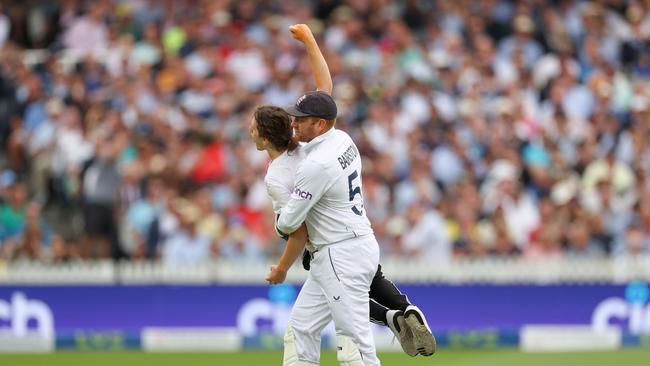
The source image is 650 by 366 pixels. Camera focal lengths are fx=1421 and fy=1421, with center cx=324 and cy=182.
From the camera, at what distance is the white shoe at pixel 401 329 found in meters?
7.98

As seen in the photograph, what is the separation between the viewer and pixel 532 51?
17.0 metres

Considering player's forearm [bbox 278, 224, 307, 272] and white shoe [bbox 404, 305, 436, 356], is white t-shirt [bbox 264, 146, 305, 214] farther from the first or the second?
white shoe [bbox 404, 305, 436, 356]

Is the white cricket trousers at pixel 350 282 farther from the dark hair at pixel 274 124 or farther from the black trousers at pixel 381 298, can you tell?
the dark hair at pixel 274 124

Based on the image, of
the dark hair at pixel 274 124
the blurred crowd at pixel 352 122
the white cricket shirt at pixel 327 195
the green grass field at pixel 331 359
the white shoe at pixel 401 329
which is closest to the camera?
the white cricket shirt at pixel 327 195

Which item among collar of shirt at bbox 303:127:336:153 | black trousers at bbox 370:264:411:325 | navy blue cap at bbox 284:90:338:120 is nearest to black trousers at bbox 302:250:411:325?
black trousers at bbox 370:264:411:325

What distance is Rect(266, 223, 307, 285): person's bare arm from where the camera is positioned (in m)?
Result: 7.92

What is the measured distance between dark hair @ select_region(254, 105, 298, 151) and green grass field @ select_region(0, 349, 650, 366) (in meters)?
4.84

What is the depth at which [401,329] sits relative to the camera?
8.00 meters

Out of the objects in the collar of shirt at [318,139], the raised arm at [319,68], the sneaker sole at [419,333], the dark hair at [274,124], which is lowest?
the sneaker sole at [419,333]

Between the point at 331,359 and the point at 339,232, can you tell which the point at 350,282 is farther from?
the point at 331,359

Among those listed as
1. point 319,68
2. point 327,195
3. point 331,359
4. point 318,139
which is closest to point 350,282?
point 327,195

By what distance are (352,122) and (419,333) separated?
26.9ft

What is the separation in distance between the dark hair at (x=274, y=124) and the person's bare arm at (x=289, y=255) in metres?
0.50

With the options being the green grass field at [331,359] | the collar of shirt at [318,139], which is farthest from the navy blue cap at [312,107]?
the green grass field at [331,359]
